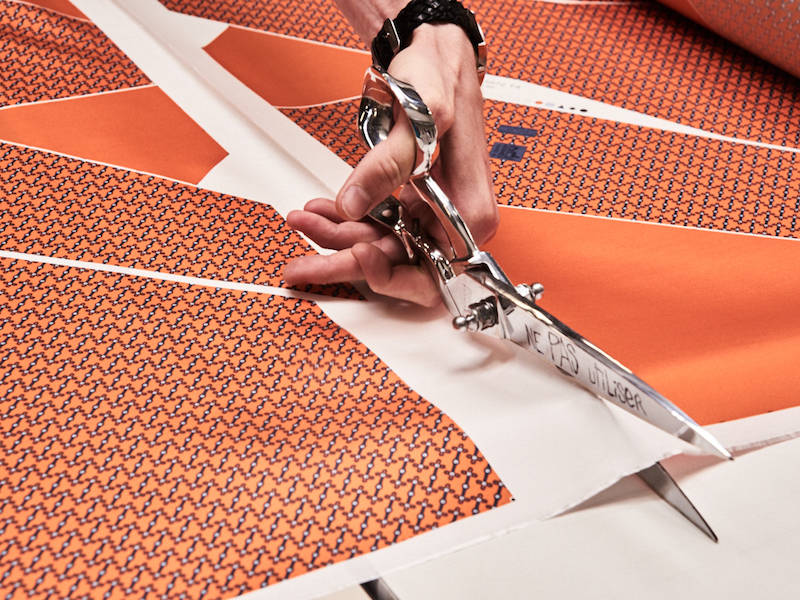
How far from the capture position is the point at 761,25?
1.02 m

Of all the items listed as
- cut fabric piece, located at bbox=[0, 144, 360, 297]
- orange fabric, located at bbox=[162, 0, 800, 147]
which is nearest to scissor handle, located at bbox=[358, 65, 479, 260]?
cut fabric piece, located at bbox=[0, 144, 360, 297]

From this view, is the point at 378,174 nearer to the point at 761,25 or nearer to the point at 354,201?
the point at 354,201

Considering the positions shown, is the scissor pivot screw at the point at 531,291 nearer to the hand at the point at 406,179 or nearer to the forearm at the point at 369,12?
the hand at the point at 406,179

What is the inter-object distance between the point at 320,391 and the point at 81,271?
0.24 m

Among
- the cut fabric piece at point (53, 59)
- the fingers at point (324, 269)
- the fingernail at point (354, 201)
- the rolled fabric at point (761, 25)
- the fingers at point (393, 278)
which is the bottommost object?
the cut fabric piece at point (53, 59)

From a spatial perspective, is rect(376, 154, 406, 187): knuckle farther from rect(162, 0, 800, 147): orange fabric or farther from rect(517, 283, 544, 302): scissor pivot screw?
rect(162, 0, 800, 147): orange fabric

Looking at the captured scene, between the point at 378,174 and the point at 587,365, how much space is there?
0.21 metres

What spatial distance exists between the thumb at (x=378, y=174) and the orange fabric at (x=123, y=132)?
26 cm

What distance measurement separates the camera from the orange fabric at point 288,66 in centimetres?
104

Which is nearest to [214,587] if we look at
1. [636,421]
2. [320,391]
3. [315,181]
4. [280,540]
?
[280,540]

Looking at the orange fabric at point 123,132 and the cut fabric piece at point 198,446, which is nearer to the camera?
the cut fabric piece at point 198,446

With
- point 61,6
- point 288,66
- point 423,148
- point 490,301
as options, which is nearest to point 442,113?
point 423,148

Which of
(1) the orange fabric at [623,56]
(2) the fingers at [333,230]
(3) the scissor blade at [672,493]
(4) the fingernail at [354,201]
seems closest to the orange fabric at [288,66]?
(1) the orange fabric at [623,56]

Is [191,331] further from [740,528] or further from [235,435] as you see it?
[740,528]
